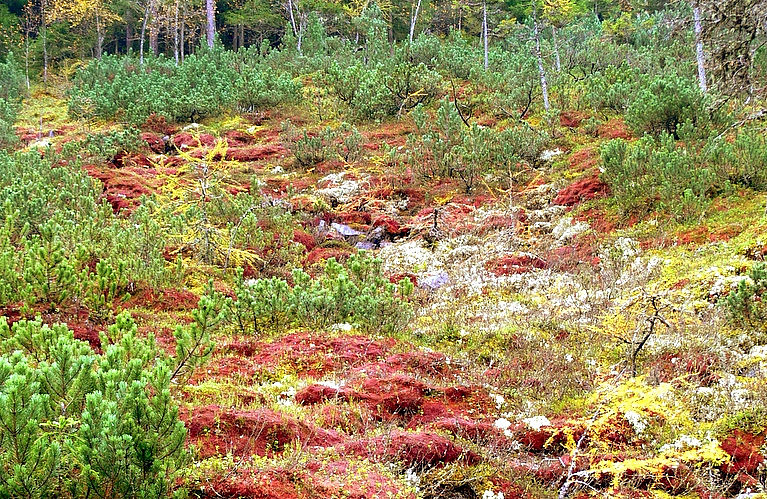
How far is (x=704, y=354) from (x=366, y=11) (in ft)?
87.2

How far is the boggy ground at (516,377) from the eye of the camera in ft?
12.3

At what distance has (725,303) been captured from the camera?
646 centimetres

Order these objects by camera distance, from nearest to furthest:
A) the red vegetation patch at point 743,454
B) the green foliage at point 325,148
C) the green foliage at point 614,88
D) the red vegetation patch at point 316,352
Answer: the red vegetation patch at point 743,454 → the red vegetation patch at point 316,352 → the green foliage at point 614,88 → the green foliage at point 325,148

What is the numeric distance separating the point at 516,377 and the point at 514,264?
4434 millimetres

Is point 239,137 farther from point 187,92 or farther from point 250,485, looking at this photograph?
point 250,485

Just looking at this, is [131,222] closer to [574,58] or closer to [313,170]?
[313,170]

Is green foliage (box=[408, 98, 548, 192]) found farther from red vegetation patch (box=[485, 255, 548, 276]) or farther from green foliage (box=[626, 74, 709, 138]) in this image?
red vegetation patch (box=[485, 255, 548, 276])

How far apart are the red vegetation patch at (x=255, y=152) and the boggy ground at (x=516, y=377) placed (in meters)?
5.55

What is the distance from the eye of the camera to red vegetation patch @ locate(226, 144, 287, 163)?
16.3 metres

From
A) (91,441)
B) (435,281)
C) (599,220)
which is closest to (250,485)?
(91,441)

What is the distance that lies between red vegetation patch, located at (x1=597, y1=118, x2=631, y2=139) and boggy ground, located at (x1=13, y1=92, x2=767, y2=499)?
8.67ft

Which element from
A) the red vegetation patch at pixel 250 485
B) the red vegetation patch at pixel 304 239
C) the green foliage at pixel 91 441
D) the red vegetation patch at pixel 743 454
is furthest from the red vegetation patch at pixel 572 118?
the green foliage at pixel 91 441

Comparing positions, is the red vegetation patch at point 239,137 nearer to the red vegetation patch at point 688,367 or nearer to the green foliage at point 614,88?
the green foliage at point 614,88

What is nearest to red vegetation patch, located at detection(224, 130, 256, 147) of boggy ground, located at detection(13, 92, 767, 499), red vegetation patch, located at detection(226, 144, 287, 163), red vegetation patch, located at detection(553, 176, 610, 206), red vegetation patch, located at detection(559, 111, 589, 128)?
red vegetation patch, located at detection(226, 144, 287, 163)
